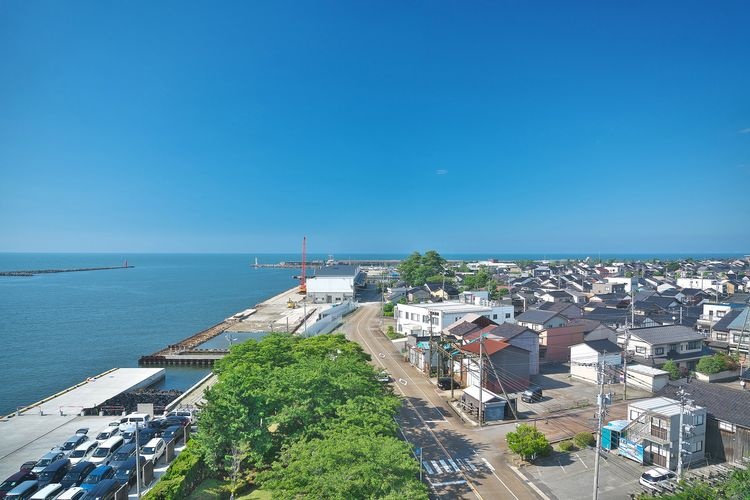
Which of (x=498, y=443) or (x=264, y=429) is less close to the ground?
(x=264, y=429)

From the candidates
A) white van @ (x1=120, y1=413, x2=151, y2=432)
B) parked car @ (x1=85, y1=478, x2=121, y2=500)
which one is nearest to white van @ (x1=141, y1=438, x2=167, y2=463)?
white van @ (x1=120, y1=413, x2=151, y2=432)

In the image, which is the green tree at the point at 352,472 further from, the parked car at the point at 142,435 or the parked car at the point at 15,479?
the parked car at the point at 15,479

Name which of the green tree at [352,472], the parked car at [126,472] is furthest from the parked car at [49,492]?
the green tree at [352,472]

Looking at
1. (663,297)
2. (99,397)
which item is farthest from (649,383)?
(99,397)

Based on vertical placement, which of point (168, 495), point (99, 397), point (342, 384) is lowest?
point (99, 397)

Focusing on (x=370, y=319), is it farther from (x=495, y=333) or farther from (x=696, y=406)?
(x=696, y=406)

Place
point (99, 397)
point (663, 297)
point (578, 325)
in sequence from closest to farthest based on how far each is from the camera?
point (99, 397)
point (578, 325)
point (663, 297)
